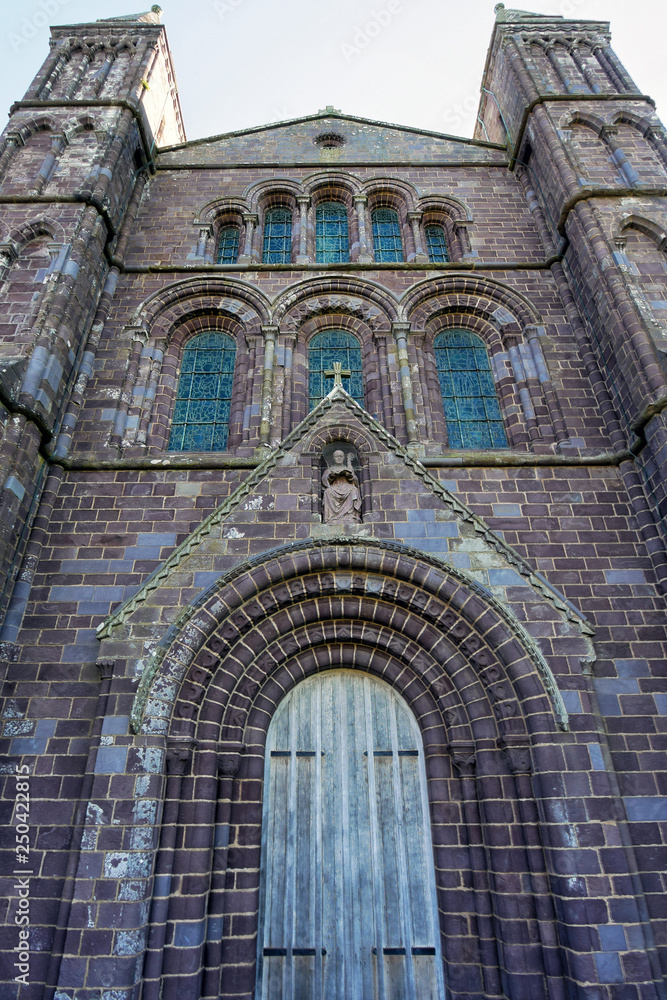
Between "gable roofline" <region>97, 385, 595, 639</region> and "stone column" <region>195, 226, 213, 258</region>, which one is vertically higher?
"stone column" <region>195, 226, 213, 258</region>

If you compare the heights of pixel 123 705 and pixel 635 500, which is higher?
pixel 635 500

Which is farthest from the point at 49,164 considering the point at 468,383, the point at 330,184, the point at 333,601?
the point at 333,601

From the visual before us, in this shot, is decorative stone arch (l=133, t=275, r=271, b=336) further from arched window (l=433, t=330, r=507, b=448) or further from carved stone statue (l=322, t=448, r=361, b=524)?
carved stone statue (l=322, t=448, r=361, b=524)

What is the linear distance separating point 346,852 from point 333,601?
2740mm

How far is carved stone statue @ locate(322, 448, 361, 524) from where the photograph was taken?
732 centimetres

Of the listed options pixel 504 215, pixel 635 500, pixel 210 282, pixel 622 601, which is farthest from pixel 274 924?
pixel 504 215

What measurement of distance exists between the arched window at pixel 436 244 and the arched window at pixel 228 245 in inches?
159

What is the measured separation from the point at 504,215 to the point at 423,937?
41.5 feet

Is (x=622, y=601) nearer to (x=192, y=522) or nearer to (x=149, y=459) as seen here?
(x=192, y=522)

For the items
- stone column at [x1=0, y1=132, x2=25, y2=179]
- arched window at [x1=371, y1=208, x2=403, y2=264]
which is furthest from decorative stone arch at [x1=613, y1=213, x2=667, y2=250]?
stone column at [x1=0, y1=132, x2=25, y2=179]

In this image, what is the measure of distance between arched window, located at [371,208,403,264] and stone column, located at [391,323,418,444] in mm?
2178

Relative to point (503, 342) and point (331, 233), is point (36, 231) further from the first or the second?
point (503, 342)

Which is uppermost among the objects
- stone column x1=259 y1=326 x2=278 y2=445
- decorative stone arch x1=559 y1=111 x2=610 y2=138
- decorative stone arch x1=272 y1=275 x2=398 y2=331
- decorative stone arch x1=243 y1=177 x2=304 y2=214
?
decorative stone arch x1=559 y1=111 x2=610 y2=138

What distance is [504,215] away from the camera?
12.3 metres
